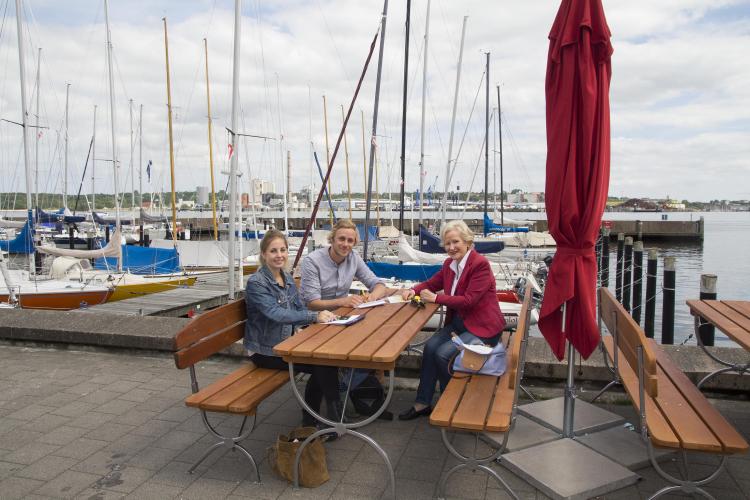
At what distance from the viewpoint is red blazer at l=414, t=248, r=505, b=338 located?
4.12 metres

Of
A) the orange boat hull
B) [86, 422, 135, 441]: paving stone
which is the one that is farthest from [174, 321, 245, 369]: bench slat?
the orange boat hull

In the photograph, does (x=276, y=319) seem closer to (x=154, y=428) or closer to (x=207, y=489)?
(x=207, y=489)

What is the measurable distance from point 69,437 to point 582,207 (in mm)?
3551

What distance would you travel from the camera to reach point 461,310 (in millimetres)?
4262

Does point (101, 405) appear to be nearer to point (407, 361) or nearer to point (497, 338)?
point (407, 361)

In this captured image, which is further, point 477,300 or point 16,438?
point 477,300

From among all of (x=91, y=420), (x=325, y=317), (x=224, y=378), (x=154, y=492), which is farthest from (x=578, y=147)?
(x=91, y=420)

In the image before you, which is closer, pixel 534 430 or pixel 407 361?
pixel 534 430

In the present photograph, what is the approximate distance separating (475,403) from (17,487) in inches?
100

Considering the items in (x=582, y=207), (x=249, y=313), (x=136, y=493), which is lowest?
(x=136, y=493)

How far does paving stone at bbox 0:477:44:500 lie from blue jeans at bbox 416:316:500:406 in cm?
240

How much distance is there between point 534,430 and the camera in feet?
12.5

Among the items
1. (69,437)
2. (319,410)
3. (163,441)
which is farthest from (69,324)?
(319,410)

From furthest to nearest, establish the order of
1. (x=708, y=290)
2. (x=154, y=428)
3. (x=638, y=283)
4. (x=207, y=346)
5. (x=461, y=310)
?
(x=638, y=283), (x=708, y=290), (x=461, y=310), (x=154, y=428), (x=207, y=346)
